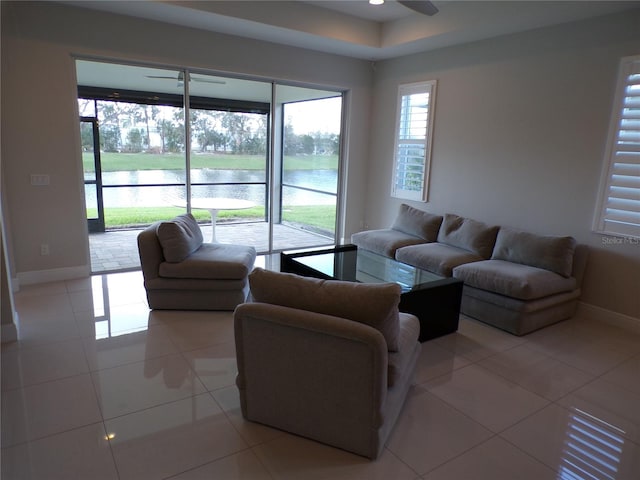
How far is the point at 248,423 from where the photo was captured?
2.34 meters

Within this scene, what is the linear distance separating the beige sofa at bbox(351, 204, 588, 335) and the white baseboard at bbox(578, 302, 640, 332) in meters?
0.12

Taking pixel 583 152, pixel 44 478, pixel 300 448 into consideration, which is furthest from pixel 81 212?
pixel 583 152

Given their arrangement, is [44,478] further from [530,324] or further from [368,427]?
[530,324]

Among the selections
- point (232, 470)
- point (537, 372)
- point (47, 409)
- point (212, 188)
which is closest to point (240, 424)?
point (232, 470)

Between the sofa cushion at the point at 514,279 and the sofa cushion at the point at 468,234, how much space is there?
0.45m

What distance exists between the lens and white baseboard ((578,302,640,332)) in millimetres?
3804

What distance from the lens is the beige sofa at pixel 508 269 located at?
3621 mm

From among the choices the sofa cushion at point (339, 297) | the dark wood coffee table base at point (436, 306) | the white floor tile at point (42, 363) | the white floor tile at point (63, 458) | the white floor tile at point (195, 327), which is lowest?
the white floor tile at point (63, 458)

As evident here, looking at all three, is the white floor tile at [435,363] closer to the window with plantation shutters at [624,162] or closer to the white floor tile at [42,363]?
the window with plantation shutters at [624,162]

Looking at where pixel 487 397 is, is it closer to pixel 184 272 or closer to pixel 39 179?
pixel 184 272

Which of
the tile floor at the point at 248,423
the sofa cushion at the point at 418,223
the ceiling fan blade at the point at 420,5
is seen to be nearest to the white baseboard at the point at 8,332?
the tile floor at the point at 248,423

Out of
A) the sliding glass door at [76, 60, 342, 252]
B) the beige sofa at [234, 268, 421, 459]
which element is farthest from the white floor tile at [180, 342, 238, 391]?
the sliding glass door at [76, 60, 342, 252]

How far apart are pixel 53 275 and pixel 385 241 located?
3761mm

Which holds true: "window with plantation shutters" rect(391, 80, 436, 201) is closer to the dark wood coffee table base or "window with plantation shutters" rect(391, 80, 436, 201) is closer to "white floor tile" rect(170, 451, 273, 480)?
the dark wood coffee table base
